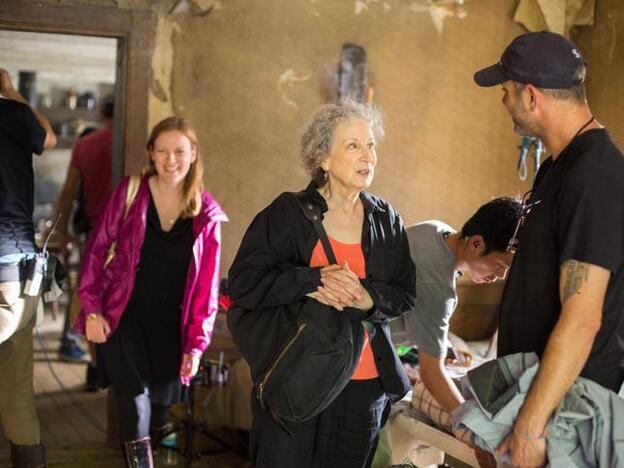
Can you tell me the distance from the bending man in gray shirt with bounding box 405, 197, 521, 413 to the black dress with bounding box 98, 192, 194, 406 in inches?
42.3

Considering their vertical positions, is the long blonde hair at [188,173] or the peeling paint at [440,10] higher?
the peeling paint at [440,10]

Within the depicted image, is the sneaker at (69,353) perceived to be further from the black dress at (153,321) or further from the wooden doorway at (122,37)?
the black dress at (153,321)

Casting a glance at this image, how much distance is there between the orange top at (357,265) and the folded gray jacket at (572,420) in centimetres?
60

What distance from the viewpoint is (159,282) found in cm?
379

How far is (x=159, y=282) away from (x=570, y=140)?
6.75ft

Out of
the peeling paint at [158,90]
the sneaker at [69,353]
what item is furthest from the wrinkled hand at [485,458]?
the sneaker at [69,353]

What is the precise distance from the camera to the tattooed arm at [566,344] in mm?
2125

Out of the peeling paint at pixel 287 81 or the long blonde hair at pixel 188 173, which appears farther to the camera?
the peeling paint at pixel 287 81

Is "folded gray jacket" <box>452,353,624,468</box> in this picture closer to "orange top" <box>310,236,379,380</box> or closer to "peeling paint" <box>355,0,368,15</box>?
"orange top" <box>310,236,379,380</box>

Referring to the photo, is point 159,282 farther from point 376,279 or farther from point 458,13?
point 458,13

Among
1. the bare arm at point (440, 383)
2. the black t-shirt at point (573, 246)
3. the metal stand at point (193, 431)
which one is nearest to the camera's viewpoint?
the black t-shirt at point (573, 246)

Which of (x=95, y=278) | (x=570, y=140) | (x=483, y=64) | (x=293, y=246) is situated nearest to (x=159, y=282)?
(x=95, y=278)

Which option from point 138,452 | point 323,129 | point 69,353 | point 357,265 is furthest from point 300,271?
point 69,353

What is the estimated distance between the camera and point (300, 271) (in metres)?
2.74
